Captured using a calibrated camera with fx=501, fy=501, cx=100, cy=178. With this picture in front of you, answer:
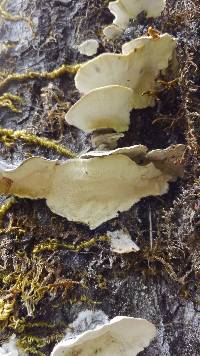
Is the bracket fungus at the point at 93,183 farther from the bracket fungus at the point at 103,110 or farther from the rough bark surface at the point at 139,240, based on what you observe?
the bracket fungus at the point at 103,110

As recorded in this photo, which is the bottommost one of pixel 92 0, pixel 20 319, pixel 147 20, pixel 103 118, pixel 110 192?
pixel 20 319

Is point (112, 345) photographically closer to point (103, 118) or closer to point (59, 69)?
Result: point (103, 118)

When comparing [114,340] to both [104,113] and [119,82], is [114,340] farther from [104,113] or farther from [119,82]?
[119,82]

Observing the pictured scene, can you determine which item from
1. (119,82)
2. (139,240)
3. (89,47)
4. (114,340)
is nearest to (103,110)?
(119,82)

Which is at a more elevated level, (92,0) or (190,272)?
(92,0)

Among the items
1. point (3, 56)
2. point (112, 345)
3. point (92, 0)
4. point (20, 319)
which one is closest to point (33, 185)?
point (20, 319)

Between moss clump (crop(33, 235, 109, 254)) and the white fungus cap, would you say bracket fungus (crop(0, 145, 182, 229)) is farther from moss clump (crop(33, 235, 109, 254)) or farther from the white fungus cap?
the white fungus cap

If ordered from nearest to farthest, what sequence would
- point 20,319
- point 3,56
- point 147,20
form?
point 20,319 → point 147,20 → point 3,56
